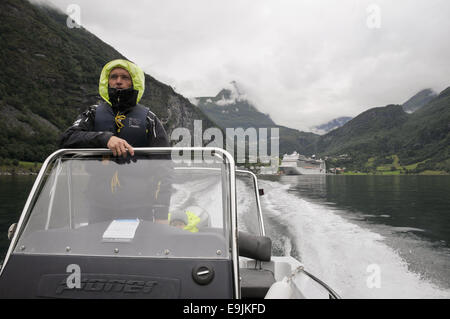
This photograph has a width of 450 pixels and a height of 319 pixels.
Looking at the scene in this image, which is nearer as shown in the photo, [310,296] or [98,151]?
[98,151]

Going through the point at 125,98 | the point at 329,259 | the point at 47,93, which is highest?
the point at 47,93

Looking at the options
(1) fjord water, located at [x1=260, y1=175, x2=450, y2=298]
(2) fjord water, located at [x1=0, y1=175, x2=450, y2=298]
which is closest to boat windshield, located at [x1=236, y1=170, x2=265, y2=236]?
A: (2) fjord water, located at [x1=0, y1=175, x2=450, y2=298]

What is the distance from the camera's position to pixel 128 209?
7.01 ft

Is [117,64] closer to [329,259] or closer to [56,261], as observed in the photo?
[56,261]

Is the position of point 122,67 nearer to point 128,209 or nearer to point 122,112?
point 122,112

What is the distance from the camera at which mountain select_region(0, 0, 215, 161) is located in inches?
3846

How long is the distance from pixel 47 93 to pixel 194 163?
441ft

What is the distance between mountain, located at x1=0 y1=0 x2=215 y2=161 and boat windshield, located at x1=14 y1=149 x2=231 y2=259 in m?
94.6

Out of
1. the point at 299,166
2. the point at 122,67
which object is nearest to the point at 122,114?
the point at 122,67

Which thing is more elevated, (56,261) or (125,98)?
(125,98)

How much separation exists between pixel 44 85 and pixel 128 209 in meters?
138
